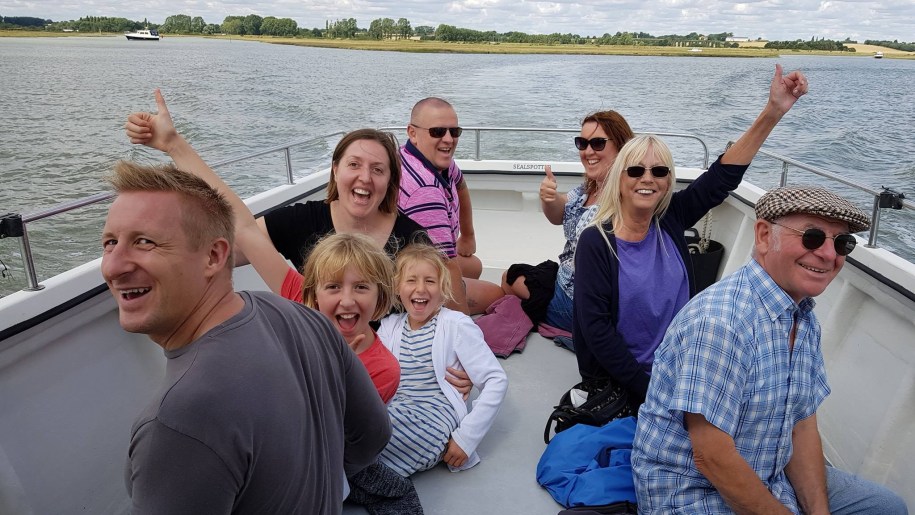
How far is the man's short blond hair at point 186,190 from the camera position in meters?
0.95

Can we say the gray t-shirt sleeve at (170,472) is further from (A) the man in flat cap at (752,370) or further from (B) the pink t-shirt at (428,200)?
(B) the pink t-shirt at (428,200)

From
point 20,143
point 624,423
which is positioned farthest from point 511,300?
point 20,143

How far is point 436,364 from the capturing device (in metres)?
2.21

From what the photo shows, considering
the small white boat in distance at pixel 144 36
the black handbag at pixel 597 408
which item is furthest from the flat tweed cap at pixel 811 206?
the small white boat in distance at pixel 144 36

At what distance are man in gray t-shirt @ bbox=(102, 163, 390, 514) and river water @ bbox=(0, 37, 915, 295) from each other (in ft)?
12.8

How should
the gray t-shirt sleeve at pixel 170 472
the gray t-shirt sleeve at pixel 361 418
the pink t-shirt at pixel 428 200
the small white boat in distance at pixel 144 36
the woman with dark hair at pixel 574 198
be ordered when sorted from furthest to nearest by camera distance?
the small white boat in distance at pixel 144 36
the woman with dark hair at pixel 574 198
the pink t-shirt at pixel 428 200
the gray t-shirt sleeve at pixel 361 418
the gray t-shirt sleeve at pixel 170 472

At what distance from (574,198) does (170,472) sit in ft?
7.99

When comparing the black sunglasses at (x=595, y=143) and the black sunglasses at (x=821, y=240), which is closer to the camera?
the black sunglasses at (x=821, y=240)

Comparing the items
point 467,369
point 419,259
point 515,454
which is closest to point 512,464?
A: point 515,454

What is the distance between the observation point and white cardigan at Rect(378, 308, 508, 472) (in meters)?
2.15

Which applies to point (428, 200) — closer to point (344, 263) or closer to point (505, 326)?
point (505, 326)

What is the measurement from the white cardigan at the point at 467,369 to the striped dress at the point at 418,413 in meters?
0.03

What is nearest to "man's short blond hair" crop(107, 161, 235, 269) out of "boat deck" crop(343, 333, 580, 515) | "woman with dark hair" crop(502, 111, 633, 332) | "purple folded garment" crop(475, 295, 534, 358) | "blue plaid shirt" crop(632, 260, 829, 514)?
"blue plaid shirt" crop(632, 260, 829, 514)

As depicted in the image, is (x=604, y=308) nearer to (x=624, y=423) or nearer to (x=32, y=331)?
(x=624, y=423)
